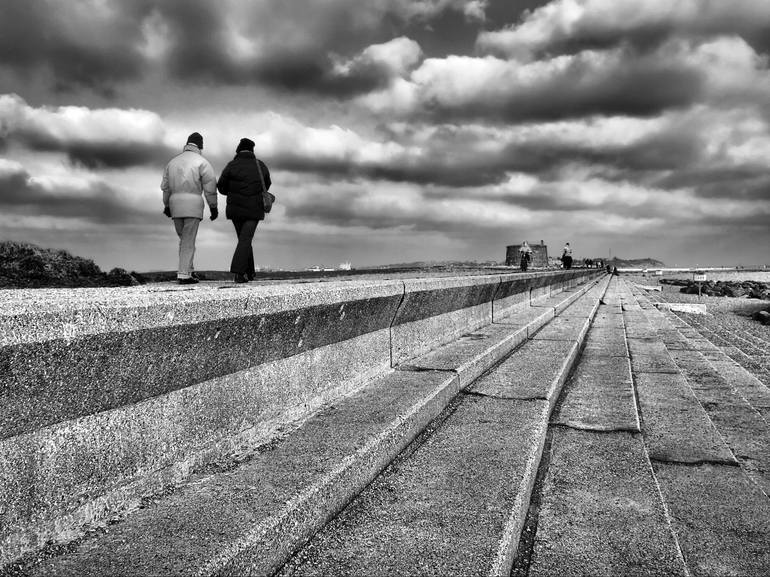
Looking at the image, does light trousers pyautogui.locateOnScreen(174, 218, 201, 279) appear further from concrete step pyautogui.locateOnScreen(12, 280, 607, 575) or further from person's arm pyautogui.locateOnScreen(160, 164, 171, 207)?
concrete step pyautogui.locateOnScreen(12, 280, 607, 575)

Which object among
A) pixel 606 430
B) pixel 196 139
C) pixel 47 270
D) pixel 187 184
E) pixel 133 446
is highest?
pixel 196 139

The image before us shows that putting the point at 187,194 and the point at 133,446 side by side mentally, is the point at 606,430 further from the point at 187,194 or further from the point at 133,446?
the point at 187,194

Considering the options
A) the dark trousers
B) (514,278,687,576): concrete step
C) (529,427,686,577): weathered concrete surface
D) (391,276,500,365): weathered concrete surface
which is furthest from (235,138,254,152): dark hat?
(529,427,686,577): weathered concrete surface

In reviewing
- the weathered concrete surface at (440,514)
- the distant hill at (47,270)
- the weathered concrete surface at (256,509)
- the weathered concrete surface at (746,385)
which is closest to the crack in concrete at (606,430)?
the weathered concrete surface at (440,514)

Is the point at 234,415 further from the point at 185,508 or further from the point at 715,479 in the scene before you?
the point at 715,479

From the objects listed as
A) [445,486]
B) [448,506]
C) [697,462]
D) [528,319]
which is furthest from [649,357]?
[448,506]

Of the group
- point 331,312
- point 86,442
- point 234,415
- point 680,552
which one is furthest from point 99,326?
point 680,552

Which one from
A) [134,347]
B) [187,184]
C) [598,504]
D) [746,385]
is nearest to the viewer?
[134,347]

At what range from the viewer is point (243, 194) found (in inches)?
283

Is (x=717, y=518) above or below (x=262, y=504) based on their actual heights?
below

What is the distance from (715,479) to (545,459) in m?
0.88

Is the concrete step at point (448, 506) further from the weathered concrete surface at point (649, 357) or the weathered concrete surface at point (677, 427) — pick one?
the weathered concrete surface at point (649, 357)

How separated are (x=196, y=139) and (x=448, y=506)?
6.42m

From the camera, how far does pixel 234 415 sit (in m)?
2.28
